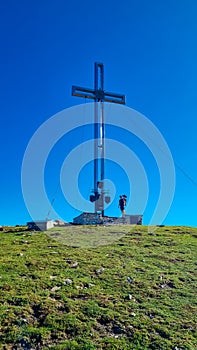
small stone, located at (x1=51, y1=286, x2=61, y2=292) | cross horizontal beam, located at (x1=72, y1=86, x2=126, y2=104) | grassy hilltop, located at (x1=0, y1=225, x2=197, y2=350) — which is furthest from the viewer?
cross horizontal beam, located at (x1=72, y1=86, x2=126, y2=104)

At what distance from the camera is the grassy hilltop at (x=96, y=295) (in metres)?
8.52

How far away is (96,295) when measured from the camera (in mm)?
10539

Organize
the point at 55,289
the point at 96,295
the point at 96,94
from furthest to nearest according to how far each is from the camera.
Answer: the point at 96,94
the point at 55,289
the point at 96,295

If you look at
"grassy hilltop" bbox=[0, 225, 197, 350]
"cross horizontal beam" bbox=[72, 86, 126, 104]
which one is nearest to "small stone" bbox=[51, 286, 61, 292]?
"grassy hilltop" bbox=[0, 225, 197, 350]

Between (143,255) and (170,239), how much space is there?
Answer: 13.8 ft

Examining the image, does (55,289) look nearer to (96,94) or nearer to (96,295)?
(96,295)

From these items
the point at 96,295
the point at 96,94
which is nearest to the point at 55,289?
the point at 96,295

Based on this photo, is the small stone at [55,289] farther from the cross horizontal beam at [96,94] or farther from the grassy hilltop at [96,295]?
the cross horizontal beam at [96,94]

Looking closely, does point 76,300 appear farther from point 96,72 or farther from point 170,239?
point 96,72

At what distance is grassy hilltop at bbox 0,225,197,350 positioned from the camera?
8523mm

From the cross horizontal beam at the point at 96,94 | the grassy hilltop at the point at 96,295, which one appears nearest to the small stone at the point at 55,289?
the grassy hilltop at the point at 96,295

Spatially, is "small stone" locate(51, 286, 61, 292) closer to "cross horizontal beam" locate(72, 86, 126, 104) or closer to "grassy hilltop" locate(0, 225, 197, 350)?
"grassy hilltop" locate(0, 225, 197, 350)

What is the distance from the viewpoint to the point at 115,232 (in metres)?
19.3

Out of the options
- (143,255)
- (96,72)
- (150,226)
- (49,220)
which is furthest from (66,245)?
(96,72)
